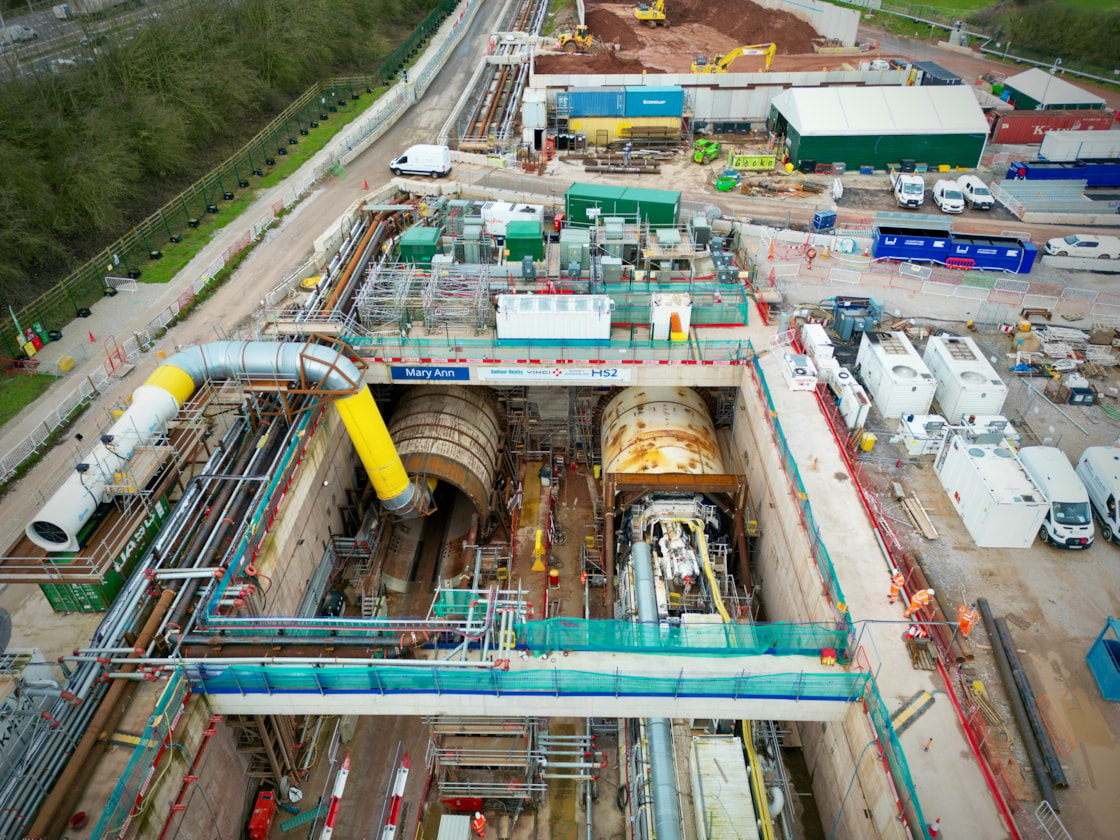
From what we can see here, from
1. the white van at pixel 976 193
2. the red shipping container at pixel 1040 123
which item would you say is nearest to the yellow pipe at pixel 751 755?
the white van at pixel 976 193

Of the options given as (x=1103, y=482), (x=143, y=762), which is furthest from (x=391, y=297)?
(x=1103, y=482)

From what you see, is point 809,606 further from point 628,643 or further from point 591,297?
point 591,297

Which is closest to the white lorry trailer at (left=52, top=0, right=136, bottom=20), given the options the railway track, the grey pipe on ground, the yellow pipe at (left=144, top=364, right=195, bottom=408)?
the railway track

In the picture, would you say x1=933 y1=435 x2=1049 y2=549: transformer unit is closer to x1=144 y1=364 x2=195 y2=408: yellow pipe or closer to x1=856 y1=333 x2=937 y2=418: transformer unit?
x1=856 y1=333 x2=937 y2=418: transformer unit

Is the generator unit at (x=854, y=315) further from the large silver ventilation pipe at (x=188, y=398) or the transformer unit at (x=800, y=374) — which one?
the large silver ventilation pipe at (x=188, y=398)

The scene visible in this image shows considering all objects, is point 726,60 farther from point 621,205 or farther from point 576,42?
point 621,205

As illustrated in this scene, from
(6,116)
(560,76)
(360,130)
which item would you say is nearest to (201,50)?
(360,130)
